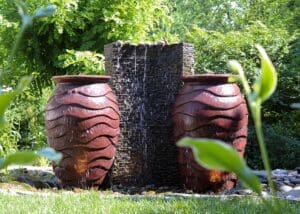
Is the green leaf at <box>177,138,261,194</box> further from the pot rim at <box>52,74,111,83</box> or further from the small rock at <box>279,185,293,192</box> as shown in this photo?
the small rock at <box>279,185,293,192</box>

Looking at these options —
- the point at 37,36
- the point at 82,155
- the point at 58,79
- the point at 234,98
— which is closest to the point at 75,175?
the point at 82,155

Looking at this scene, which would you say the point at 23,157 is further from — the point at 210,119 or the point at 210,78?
the point at 210,78

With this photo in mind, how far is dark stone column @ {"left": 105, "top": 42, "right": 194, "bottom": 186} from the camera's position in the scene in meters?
5.02

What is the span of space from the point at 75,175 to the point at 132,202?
3.65 feet

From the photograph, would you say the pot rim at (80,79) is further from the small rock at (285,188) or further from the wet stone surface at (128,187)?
the small rock at (285,188)

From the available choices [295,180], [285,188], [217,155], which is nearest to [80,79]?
[285,188]

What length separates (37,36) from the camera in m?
7.77

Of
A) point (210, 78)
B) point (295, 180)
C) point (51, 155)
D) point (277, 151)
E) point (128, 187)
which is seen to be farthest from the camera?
point (277, 151)

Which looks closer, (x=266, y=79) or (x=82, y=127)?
(x=266, y=79)

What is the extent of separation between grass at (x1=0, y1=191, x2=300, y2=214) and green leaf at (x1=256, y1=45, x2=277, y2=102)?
289 cm

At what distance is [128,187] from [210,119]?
1019mm

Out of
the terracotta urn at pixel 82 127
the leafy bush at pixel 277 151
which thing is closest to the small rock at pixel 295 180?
the leafy bush at pixel 277 151

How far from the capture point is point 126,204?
11.7ft

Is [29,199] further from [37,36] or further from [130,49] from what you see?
[37,36]
